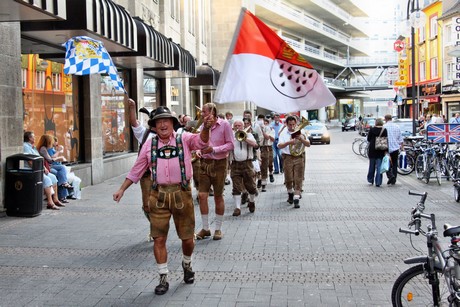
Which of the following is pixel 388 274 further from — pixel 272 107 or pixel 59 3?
pixel 59 3

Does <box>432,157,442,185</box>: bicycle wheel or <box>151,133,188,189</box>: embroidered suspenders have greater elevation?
<box>151,133,188,189</box>: embroidered suspenders

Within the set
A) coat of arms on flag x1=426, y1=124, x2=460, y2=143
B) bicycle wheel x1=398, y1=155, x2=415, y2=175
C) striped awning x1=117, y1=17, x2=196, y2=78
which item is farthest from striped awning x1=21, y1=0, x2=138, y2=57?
bicycle wheel x1=398, y1=155, x2=415, y2=175

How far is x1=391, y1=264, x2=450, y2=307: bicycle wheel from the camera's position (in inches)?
183

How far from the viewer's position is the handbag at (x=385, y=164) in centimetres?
1511

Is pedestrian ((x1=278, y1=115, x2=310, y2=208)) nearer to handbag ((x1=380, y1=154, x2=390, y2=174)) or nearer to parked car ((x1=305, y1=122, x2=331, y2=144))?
handbag ((x1=380, y1=154, x2=390, y2=174))

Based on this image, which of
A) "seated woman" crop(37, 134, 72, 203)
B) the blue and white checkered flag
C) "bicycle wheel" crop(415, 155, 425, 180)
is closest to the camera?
the blue and white checkered flag

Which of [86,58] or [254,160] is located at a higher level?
[86,58]

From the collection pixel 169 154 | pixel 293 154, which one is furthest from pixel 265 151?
pixel 169 154

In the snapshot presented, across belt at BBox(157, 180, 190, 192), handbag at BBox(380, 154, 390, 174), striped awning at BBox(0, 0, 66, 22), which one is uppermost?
striped awning at BBox(0, 0, 66, 22)

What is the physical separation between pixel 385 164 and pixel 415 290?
34.9 ft

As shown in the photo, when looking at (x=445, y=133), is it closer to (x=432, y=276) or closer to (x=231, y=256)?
(x=231, y=256)

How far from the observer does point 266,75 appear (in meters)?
7.90

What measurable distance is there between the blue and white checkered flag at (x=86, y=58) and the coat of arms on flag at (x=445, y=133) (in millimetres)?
9039

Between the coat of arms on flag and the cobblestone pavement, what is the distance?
324 cm
